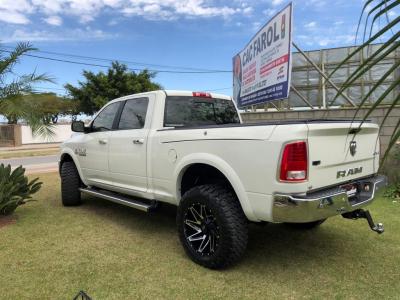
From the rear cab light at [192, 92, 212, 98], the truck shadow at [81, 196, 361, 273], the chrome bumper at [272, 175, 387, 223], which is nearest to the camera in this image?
the chrome bumper at [272, 175, 387, 223]

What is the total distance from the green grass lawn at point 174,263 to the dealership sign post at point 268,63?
139 inches

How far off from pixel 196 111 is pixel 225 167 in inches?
68.7

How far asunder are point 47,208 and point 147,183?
286 cm

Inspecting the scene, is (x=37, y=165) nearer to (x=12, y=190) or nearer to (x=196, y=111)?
(x=12, y=190)

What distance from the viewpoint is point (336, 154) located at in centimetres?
355

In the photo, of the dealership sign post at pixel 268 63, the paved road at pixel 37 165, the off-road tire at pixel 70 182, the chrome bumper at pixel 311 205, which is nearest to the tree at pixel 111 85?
the paved road at pixel 37 165

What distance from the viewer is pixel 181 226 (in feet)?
13.8

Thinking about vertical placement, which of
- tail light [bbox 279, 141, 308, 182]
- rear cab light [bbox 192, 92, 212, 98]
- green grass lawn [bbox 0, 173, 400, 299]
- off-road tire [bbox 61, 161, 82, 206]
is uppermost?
rear cab light [bbox 192, 92, 212, 98]

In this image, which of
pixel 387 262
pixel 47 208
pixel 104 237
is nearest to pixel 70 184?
pixel 47 208

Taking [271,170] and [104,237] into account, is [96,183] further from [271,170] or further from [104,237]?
[271,170]

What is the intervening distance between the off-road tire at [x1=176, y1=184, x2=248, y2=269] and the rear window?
1312 millimetres

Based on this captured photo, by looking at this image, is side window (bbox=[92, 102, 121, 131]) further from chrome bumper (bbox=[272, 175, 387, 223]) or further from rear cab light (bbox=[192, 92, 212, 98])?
chrome bumper (bbox=[272, 175, 387, 223])

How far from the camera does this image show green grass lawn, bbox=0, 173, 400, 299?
3477 mm

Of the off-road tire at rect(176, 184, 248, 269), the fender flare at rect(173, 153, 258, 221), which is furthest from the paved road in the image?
the off-road tire at rect(176, 184, 248, 269)
